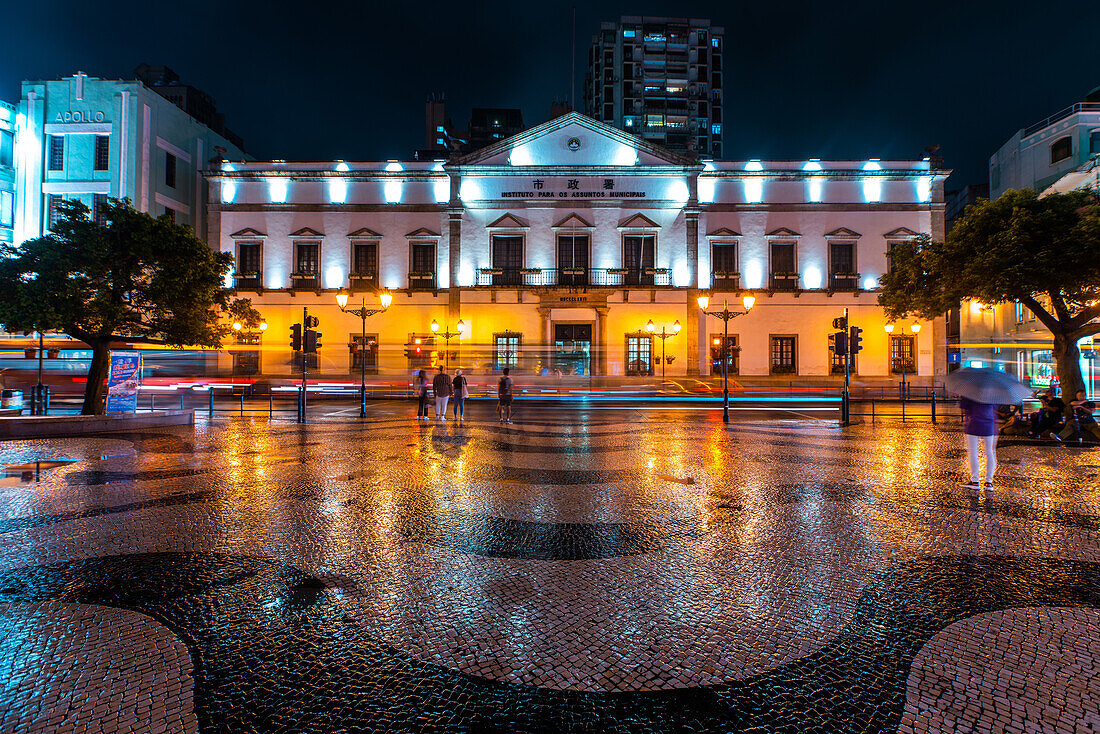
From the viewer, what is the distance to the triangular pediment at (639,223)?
29.3 meters

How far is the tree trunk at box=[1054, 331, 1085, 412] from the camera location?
12531mm

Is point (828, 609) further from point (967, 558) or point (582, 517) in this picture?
point (582, 517)

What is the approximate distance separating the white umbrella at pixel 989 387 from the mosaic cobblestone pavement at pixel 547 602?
1.30 m

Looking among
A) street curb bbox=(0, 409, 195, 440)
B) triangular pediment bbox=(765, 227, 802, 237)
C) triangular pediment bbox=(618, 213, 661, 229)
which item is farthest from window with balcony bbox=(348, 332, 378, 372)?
triangular pediment bbox=(765, 227, 802, 237)

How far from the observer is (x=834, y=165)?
29844 millimetres

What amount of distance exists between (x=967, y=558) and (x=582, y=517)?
3510 millimetres

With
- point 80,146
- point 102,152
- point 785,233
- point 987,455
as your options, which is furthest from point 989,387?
point 80,146

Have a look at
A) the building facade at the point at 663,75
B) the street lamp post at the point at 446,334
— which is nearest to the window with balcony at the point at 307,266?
the street lamp post at the point at 446,334

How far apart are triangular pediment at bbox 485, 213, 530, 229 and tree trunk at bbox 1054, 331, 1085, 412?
76.2 feet

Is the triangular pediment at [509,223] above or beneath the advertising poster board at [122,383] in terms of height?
above

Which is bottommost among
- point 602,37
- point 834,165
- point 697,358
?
point 697,358

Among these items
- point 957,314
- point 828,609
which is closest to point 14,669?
point 828,609

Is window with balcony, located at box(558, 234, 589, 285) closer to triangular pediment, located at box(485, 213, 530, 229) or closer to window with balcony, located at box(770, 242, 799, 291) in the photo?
triangular pediment, located at box(485, 213, 530, 229)

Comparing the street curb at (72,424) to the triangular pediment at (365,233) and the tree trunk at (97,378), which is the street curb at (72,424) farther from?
the triangular pediment at (365,233)
